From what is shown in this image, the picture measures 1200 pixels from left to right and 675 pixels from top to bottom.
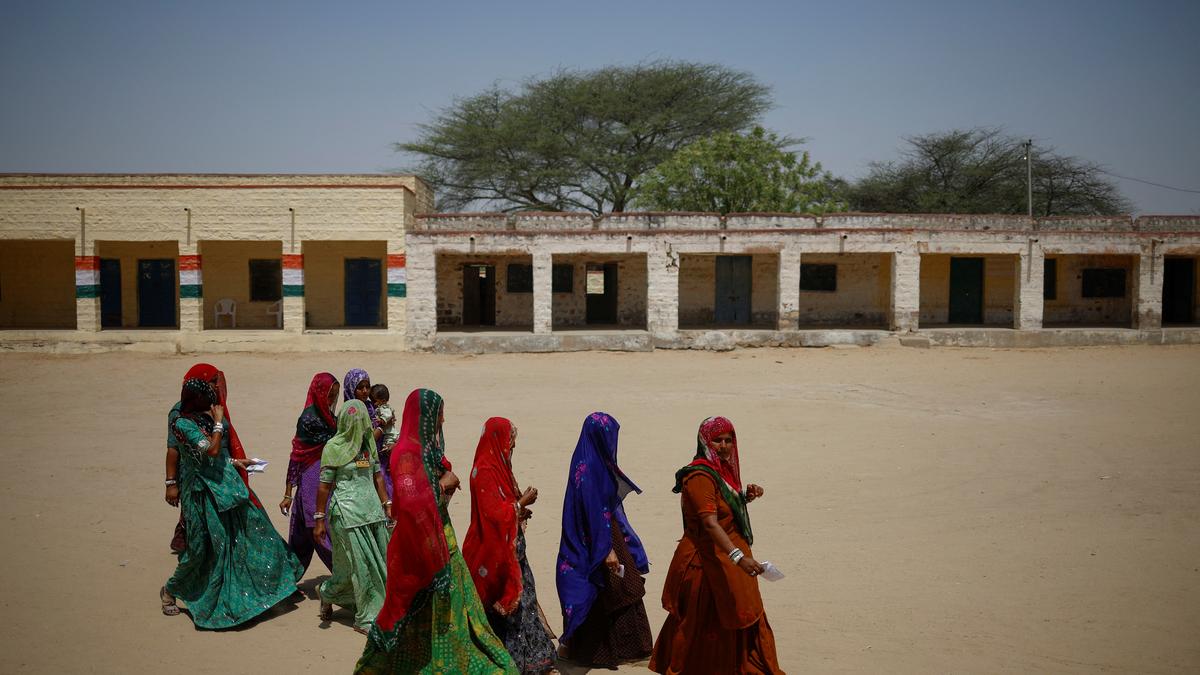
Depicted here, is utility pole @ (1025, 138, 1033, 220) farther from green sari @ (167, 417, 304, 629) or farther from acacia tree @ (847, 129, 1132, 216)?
green sari @ (167, 417, 304, 629)

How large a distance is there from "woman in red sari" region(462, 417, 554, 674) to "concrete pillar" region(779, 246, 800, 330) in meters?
16.5

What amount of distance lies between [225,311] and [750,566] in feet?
70.3

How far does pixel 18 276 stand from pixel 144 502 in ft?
60.5

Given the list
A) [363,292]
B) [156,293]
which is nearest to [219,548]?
[363,292]

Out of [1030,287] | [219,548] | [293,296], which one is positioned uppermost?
[1030,287]

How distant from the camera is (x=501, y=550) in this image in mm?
4180

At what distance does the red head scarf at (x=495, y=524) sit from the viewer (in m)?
4.18

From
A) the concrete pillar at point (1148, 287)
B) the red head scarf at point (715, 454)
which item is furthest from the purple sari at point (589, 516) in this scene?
the concrete pillar at point (1148, 287)

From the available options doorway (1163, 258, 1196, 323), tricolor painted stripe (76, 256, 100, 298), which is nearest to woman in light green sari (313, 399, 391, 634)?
tricolor painted stripe (76, 256, 100, 298)

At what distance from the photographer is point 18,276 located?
22.6 metres

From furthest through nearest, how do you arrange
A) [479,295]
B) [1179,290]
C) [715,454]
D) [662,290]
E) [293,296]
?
[1179,290] → [479,295] → [662,290] → [293,296] → [715,454]

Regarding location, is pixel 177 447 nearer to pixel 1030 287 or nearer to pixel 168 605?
Result: pixel 168 605

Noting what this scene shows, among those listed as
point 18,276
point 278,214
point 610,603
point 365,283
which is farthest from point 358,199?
point 610,603

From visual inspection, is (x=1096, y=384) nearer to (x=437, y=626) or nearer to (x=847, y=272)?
(x=847, y=272)
